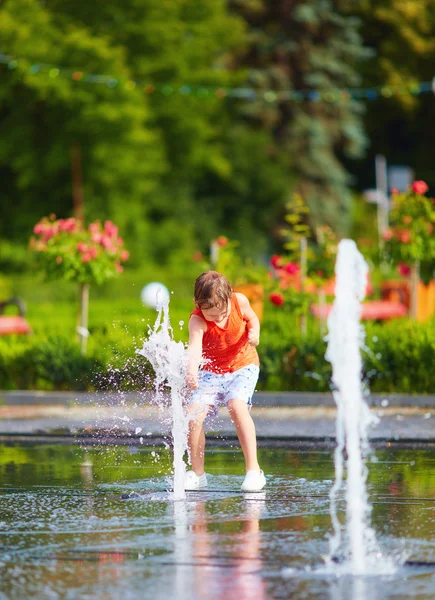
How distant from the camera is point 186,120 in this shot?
4425 centimetres

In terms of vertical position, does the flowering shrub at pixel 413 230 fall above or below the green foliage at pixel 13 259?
below

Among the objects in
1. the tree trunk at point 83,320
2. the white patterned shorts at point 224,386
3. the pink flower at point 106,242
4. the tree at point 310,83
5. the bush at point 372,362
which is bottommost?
the white patterned shorts at point 224,386

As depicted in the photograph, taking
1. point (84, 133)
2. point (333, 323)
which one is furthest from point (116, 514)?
point (84, 133)

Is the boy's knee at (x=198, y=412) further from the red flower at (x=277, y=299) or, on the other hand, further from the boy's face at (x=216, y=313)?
the red flower at (x=277, y=299)

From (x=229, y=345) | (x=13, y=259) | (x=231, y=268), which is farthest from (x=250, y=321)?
(x=13, y=259)

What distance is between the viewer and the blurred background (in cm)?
3900

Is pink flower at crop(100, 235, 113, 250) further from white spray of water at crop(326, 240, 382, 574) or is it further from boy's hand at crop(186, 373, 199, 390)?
white spray of water at crop(326, 240, 382, 574)

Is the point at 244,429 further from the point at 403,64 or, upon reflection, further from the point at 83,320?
the point at 403,64

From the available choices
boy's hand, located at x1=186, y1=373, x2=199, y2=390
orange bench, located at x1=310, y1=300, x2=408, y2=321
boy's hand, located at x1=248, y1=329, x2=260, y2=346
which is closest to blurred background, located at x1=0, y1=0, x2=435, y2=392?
orange bench, located at x1=310, y1=300, x2=408, y2=321

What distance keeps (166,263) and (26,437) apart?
1282 inches

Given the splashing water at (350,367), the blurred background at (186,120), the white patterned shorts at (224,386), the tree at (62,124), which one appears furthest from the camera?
the blurred background at (186,120)

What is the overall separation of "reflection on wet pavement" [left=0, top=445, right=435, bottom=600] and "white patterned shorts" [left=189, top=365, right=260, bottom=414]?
0.54 m

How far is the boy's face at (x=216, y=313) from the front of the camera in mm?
7934

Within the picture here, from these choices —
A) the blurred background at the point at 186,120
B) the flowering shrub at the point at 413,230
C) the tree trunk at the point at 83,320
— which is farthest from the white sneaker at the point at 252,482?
the blurred background at the point at 186,120
